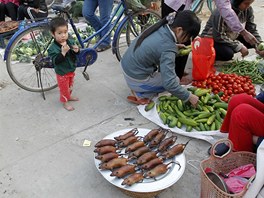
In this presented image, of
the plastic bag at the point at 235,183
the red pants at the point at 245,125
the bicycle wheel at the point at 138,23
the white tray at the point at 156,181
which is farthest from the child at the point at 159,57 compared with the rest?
the plastic bag at the point at 235,183

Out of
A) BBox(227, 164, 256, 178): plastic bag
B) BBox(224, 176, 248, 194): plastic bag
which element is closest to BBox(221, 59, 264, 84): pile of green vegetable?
BBox(227, 164, 256, 178): plastic bag

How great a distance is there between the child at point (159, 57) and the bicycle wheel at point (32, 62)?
1045 millimetres

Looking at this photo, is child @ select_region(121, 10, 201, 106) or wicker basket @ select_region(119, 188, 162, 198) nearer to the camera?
wicker basket @ select_region(119, 188, 162, 198)

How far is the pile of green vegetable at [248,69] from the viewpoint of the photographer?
4050 millimetres

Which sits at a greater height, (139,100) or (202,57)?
(202,57)

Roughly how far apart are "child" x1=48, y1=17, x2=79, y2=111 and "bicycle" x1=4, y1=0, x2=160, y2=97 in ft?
0.98

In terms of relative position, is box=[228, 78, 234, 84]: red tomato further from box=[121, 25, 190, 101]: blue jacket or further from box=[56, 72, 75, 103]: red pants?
box=[56, 72, 75, 103]: red pants

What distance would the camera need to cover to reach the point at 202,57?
3.90 metres

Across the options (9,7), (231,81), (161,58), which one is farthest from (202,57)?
(9,7)

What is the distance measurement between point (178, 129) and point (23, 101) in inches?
79.4

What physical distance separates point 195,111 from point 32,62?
2.42m

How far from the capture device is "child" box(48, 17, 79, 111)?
10.4ft

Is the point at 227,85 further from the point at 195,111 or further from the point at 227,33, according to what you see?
the point at 227,33

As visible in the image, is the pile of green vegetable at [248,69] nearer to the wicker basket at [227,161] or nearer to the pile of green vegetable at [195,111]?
the pile of green vegetable at [195,111]
